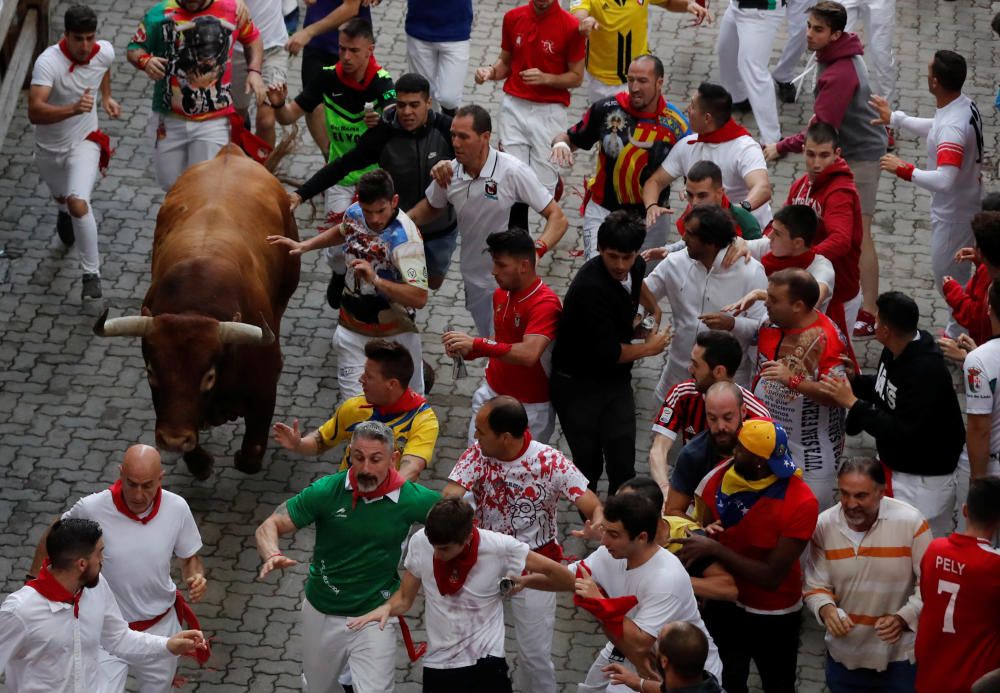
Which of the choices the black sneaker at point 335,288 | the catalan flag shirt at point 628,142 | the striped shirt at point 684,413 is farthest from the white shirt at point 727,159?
the black sneaker at point 335,288

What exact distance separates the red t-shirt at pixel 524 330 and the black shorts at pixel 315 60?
15.6 ft

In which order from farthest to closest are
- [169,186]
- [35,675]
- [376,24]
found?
[376,24], [169,186], [35,675]

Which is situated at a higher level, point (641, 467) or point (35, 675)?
point (35, 675)

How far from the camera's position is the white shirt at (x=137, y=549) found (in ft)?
27.2

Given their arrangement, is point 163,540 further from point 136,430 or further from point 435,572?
point 136,430

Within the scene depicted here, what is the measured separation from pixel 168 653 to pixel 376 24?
983 centimetres

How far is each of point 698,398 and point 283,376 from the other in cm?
405

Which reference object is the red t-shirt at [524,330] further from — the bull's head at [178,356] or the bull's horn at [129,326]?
the bull's horn at [129,326]

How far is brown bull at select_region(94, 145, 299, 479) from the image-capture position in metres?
10.1

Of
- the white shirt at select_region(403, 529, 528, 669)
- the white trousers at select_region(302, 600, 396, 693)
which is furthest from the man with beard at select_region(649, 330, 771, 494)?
the white trousers at select_region(302, 600, 396, 693)

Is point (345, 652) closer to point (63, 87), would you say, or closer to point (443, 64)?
point (63, 87)

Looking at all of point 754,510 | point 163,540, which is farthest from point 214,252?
point 754,510

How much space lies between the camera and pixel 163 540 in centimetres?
838

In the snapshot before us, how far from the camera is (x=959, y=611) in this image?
25.3ft
